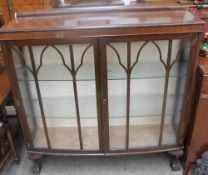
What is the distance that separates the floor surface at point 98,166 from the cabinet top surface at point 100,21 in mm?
961

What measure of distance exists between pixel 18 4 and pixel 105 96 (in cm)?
173

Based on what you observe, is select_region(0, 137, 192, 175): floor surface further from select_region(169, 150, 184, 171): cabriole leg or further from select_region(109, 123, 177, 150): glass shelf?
select_region(109, 123, 177, 150): glass shelf

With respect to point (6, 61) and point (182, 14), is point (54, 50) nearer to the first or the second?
point (6, 61)

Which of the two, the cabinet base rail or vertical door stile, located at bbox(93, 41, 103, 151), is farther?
the cabinet base rail

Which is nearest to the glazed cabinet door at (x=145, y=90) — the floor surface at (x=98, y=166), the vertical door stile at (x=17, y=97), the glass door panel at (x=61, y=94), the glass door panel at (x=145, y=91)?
the glass door panel at (x=145, y=91)

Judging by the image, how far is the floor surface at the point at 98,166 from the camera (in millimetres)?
1602

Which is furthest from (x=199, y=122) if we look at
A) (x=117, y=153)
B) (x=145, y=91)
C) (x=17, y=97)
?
(x=17, y=97)

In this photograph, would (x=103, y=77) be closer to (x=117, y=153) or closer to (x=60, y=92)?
(x=60, y=92)

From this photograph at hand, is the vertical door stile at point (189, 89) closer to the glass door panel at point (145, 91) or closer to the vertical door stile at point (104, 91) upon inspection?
the glass door panel at point (145, 91)

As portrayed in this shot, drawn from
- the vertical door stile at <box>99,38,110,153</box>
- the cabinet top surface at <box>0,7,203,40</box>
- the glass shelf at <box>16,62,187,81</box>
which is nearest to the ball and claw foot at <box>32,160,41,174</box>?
the vertical door stile at <box>99,38,110,153</box>


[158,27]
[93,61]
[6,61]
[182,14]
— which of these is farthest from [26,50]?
[182,14]

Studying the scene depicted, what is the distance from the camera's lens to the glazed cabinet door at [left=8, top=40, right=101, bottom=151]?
3.95ft

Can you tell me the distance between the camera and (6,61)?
121 centimetres

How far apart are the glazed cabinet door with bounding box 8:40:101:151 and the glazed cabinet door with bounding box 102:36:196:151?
0.32 ft
